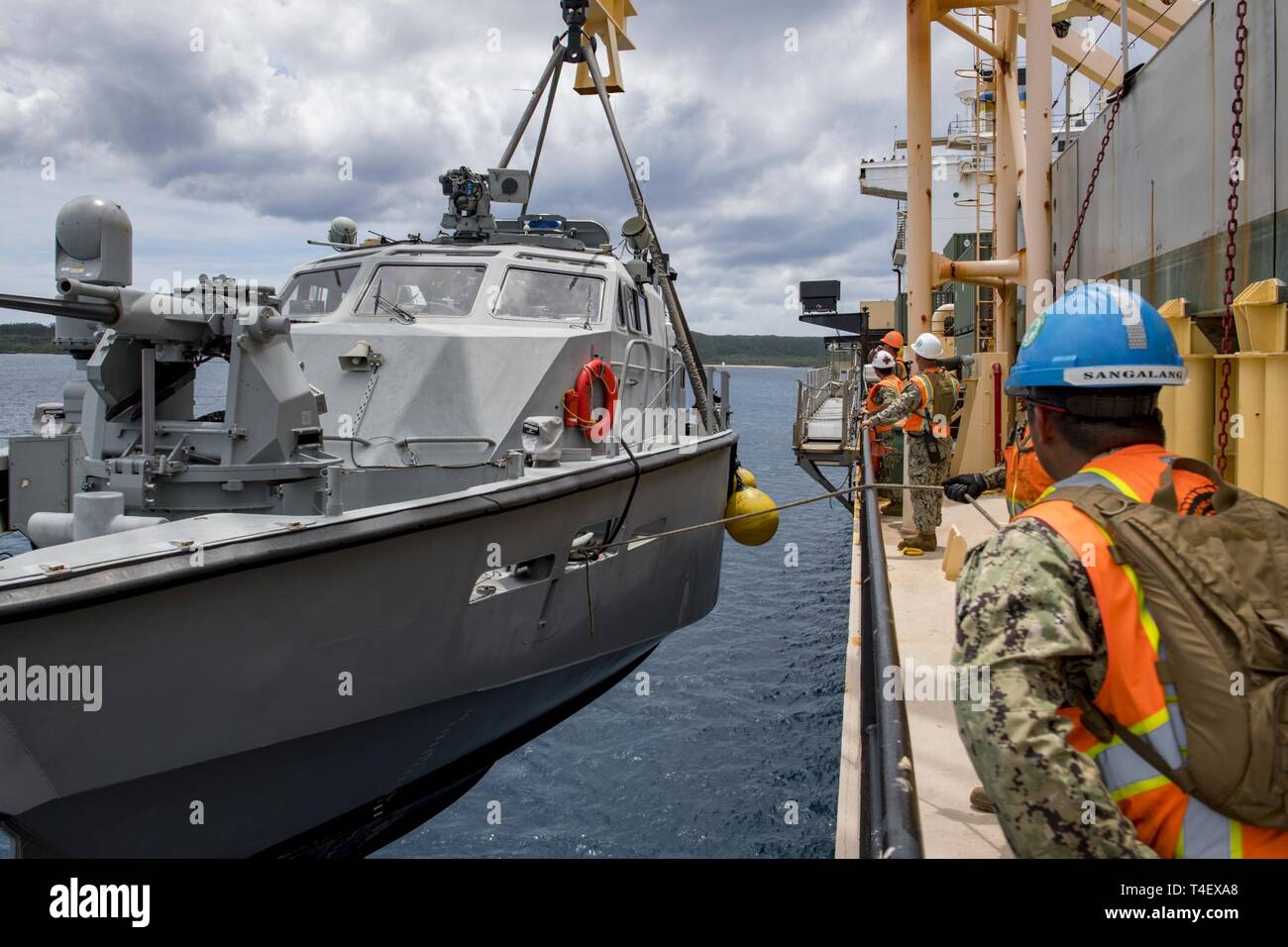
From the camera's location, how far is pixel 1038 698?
4.97 ft

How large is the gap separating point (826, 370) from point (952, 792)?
21813 millimetres

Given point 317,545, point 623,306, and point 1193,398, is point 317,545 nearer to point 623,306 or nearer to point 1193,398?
point 1193,398

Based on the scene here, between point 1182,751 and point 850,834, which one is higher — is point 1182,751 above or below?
above

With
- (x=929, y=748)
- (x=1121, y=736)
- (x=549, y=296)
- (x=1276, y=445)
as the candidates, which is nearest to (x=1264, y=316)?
(x=1276, y=445)

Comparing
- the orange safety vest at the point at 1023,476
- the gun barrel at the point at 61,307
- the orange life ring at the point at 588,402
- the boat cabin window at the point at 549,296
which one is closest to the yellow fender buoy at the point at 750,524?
the boat cabin window at the point at 549,296

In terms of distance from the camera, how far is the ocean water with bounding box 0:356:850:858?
5.72 m

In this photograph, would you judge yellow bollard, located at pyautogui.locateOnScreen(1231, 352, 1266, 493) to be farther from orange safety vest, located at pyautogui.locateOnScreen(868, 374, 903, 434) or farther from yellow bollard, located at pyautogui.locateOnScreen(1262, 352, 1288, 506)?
orange safety vest, located at pyautogui.locateOnScreen(868, 374, 903, 434)

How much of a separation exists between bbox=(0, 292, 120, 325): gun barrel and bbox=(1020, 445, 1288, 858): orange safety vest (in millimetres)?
4139

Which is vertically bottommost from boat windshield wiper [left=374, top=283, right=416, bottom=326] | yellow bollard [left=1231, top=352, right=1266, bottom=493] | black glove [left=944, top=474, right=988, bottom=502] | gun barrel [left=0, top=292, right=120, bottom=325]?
black glove [left=944, top=474, right=988, bottom=502]

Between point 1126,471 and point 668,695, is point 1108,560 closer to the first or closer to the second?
point 1126,471

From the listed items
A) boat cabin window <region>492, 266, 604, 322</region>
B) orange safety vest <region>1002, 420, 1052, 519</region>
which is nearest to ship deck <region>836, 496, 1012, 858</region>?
orange safety vest <region>1002, 420, 1052, 519</region>
